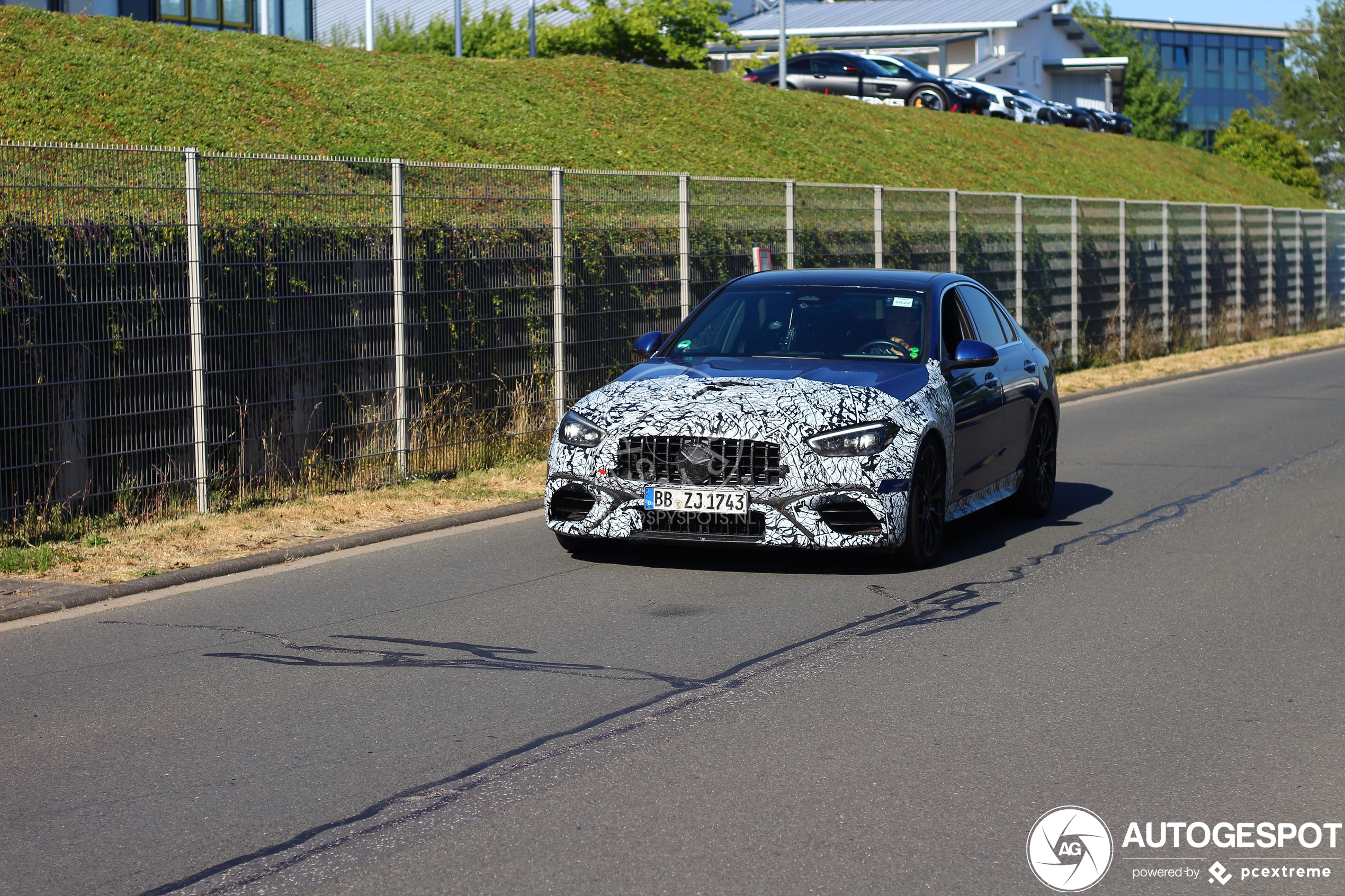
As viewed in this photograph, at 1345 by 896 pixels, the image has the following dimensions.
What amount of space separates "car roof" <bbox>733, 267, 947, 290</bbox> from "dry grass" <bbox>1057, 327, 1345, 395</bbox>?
11425 mm

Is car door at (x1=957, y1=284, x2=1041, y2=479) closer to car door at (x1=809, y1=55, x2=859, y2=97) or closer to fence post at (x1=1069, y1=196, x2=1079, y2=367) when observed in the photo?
fence post at (x1=1069, y1=196, x2=1079, y2=367)

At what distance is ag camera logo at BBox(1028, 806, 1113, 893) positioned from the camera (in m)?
4.36

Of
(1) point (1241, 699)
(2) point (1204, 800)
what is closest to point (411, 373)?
(1) point (1241, 699)

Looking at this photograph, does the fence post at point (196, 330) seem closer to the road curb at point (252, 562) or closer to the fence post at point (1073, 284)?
the road curb at point (252, 562)

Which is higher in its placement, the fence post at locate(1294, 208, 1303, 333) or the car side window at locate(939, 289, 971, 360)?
the fence post at locate(1294, 208, 1303, 333)

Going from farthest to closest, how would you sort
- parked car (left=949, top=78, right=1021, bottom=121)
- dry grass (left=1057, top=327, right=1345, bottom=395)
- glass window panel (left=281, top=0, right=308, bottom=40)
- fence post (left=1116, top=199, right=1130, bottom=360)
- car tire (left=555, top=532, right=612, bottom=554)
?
parked car (left=949, top=78, right=1021, bottom=121) → glass window panel (left=281, top=0, right=308, bottom=40) → fence post (left=1116, top=199, right=1130, bottom=360) → dry grass (left=1057, top=327, right=1345, bottom=395) → car tire (left=555, top=532, right=612, bottom=554)

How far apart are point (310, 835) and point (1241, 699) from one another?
3.59 meters

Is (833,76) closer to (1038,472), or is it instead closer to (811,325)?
(1038,472)

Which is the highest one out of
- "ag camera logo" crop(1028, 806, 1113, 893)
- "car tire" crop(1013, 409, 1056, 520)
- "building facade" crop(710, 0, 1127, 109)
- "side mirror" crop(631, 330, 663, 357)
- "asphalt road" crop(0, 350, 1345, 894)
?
"building facade" crop(710, 0, 1127, 109)

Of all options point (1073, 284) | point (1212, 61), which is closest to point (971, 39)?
point (1073, 284)

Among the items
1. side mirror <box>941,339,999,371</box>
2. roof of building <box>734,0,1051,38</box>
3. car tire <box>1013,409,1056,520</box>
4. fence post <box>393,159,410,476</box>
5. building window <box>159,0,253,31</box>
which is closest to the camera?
side mirror <box>941,339,999,371</box>

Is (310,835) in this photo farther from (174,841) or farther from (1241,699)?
(1241,699)

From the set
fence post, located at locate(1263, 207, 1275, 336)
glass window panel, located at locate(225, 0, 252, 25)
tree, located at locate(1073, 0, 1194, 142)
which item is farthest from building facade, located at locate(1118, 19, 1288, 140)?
glass window panel, located at locate(225, 0, 252, 25)

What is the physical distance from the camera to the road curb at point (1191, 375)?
2105 centimetres
